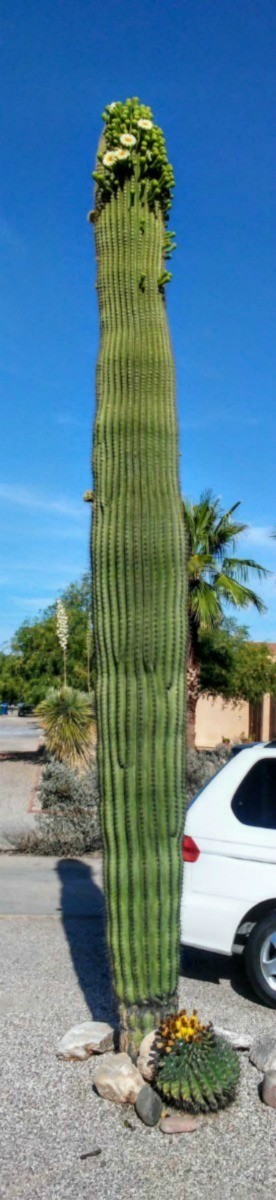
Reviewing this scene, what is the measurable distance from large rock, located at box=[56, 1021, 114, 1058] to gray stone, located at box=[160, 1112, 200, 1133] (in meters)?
0.74

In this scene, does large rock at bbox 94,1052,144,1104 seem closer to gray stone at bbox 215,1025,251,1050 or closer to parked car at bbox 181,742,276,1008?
gray stone at bbox 215,1025,251,1050

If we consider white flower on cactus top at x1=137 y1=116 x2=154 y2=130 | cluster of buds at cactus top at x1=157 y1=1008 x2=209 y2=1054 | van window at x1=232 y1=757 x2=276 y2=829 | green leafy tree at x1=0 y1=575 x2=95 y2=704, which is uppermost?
white flower on cactus top at x1=137 y1=116 x2=154 y2=130

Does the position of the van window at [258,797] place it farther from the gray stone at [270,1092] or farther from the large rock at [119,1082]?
the large rock at [119,1082]

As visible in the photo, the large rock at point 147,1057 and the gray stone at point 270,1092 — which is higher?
the large rock at point 147,1057

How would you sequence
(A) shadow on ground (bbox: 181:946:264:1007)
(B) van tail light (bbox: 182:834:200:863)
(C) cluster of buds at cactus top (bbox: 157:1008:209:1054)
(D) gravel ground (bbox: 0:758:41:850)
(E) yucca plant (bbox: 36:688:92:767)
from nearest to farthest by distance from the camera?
(C) cluster of buds at cactus top (bbox: 157:1008:209:1054) → (B) van tail light (bbox: 182:834:200:863) → (A) shadow on ground (bbox: 181:946:264:1007) → (D) gravel ground (bbox: 0:758:41:850) → (E) yucca plant (bbox: 36:688:92:767)

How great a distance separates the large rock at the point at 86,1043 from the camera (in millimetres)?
5027

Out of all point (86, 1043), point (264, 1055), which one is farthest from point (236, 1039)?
point (86, 1043)

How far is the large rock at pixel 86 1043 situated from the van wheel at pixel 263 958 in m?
1.16

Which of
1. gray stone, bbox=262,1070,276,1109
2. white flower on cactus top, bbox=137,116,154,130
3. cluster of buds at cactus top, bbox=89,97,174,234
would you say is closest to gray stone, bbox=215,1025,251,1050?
gray stone, bbox=262,1070,276,1109

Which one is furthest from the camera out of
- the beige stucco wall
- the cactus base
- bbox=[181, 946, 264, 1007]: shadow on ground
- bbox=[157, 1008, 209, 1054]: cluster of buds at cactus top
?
the beige stucco wall

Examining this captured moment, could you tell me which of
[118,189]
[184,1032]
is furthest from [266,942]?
[118,189]

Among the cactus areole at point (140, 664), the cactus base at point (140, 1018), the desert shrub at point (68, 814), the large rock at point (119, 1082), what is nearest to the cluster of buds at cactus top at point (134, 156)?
the cactus areole at point (140, 664)

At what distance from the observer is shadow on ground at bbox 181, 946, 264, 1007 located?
21.8 ft

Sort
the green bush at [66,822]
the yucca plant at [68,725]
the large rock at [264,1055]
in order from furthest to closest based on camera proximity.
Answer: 1. the yucca plant at [68,725]
2. the green bush at [66,822]
3. the large rock at [264,1055]
